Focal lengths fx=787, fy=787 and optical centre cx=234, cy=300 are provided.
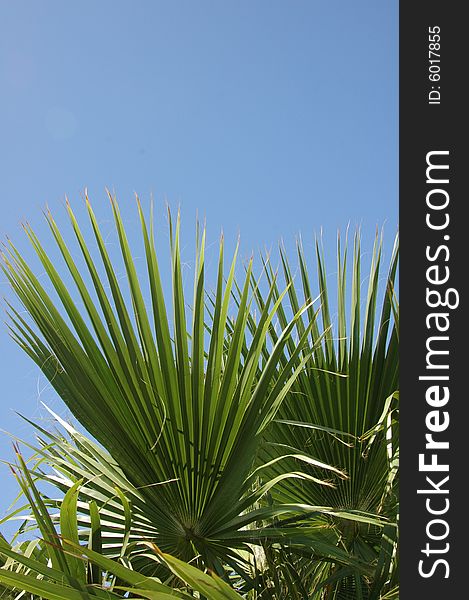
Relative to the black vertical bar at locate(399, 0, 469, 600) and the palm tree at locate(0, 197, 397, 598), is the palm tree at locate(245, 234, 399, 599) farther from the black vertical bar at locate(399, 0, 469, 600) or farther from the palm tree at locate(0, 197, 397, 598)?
the black vertical bar at locate(399, 0, 469, 600)

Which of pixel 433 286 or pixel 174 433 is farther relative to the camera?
pixel 174 433

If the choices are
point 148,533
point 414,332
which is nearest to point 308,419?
point 148,533

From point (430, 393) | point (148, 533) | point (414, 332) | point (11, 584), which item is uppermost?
point (414, 332)

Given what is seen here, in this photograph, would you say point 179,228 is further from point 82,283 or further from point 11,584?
point 11,584

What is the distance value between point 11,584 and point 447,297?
1.10 meters

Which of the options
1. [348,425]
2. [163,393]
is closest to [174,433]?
[163,393]

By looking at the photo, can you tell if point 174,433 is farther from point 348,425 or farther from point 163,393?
point 348,425

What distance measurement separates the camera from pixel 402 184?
171 cm

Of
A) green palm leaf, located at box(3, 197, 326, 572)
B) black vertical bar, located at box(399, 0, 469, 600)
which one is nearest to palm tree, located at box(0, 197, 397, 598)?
green palm leaf, located at box(3, 197, 326, 572)

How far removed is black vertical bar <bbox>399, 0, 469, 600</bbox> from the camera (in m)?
1.53

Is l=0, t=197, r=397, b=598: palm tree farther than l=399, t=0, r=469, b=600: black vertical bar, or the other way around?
l=0, t=197, r=397, b=598: palm tree

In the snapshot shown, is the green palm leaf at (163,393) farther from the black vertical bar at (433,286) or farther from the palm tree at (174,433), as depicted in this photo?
the black vertical bar at (433,286)

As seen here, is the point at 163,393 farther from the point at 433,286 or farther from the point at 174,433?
the point at 433,286

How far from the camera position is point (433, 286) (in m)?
1.67
